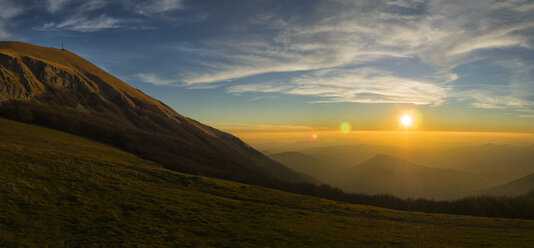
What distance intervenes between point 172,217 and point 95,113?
405 feet

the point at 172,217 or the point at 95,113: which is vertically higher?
the point at 95,113

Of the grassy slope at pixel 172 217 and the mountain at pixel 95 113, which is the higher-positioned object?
the mountain at pixel 95 113

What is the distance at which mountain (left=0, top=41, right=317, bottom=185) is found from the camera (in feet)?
259

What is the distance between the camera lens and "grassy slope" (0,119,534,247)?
20.4 metres

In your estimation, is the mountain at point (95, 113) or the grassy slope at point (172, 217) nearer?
the grassy slope at point (172, 217)

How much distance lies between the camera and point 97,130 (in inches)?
3383

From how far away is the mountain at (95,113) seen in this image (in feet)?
259

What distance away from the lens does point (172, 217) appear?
85.8 feet

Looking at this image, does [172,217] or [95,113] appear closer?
[172,217]

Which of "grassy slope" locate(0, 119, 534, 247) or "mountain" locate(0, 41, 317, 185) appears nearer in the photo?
"grassy slope" locate(0, 119, 534, 247)

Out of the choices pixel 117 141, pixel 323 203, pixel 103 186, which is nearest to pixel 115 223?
pixel 103 186

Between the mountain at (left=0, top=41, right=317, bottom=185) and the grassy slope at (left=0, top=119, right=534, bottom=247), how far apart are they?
33555 millimetres

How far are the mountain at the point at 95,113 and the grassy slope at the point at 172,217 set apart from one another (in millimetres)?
33555

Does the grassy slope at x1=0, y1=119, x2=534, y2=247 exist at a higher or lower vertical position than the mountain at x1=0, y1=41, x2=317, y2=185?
lower
